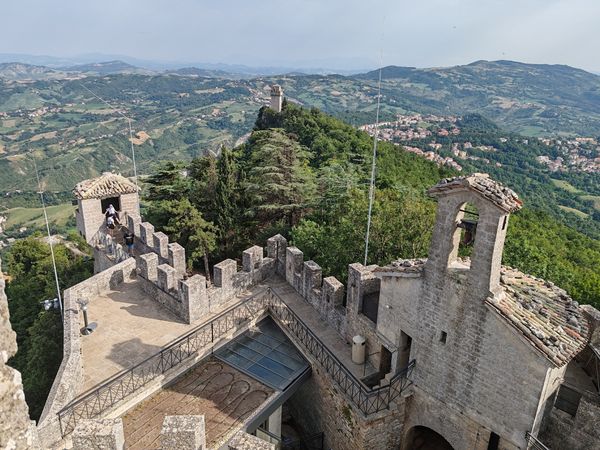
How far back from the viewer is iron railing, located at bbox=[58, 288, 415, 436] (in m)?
10.7

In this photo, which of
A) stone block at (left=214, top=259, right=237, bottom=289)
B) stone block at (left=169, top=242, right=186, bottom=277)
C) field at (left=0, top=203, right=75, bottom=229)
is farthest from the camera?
field at (left=0, top=203, right=75, bottom=229)

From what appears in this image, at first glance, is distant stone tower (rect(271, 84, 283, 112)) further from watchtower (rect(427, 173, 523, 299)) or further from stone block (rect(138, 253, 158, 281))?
watchtower (rect(427, 173, 523, 299))

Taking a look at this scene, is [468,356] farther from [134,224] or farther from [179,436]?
[134,224]

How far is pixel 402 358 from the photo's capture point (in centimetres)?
1209

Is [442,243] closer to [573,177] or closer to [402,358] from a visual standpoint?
[402,358]

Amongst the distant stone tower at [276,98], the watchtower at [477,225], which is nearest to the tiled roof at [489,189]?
the watchtower at [477,225]

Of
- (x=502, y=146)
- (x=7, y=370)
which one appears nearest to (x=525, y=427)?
(x=7, y=370)

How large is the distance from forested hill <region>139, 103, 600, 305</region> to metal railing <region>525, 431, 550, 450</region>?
8.99 metres

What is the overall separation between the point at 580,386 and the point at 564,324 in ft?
7.60

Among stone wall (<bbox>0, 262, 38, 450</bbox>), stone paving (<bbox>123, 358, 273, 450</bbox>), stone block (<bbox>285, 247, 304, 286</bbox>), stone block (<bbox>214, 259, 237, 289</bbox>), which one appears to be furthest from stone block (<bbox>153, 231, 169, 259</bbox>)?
stone wall (<bbox>0, 262, 38, 450</bbox>)

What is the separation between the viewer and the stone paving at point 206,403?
Answer: 10.7m

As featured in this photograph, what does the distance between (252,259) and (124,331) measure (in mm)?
4980

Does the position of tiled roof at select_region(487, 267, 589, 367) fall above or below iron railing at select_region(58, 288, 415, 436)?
above

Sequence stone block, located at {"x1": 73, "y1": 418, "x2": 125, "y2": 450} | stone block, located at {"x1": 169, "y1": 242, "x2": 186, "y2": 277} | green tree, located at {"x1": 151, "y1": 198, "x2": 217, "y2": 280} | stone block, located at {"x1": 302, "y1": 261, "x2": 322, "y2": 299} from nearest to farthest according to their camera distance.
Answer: stone block, located at {"x1": 73, "y1": 418, "x2": 125, "y2": 450} → stone block, located at {"x1": 302, "y1": 261, "x2": 322, "y2": 299} → stone block, located at {"x1": 169, "y1": 242, "x2": 186, "y2": 277} → green tree, located at {"x1": 151, "y1": 198, "x2": 217, "y2": 280}
